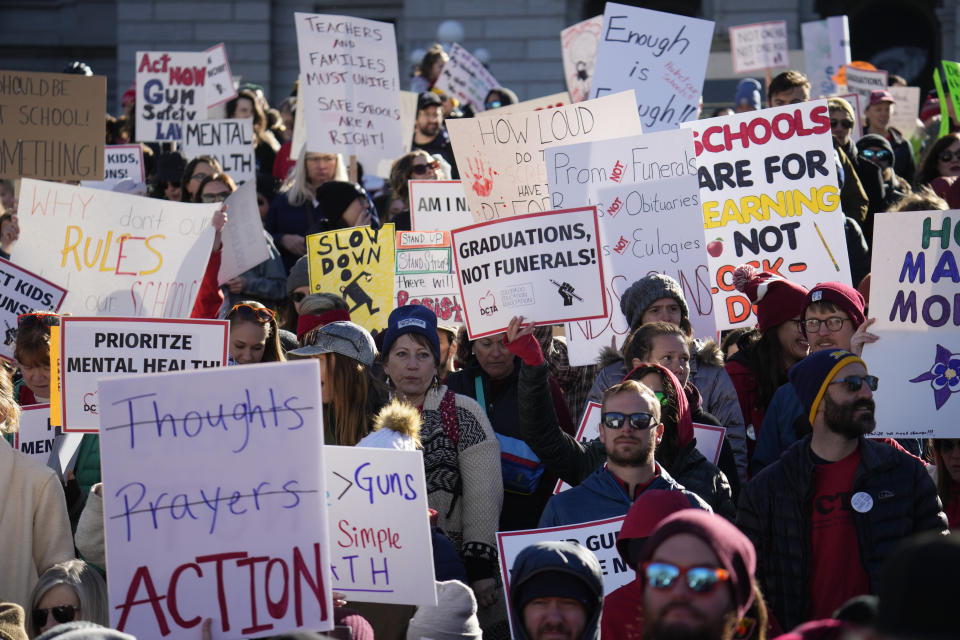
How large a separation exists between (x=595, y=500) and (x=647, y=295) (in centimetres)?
143

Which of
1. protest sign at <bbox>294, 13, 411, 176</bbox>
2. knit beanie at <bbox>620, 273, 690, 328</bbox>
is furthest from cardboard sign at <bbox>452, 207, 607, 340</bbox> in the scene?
protest sign at <bbox>294, 13, 411, 176</bbox>

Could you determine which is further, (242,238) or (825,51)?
(825,51)

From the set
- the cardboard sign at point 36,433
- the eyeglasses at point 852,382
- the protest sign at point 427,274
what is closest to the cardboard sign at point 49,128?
Answer: the protest sign at point 427,274

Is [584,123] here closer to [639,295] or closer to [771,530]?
[639,295]

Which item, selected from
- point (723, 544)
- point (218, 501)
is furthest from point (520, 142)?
point (723, 544)

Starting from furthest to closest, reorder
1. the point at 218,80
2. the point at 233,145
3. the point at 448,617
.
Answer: the point at 218,80
the point at 233,145
the point at 448,617

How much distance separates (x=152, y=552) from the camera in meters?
3.69

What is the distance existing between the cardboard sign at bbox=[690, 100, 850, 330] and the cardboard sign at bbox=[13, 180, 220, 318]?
2.51m

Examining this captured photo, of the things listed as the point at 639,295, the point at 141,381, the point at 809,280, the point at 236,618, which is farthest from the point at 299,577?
the point at 809,280

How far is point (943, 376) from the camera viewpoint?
5359 millimetres

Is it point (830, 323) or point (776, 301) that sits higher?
point (776, 301)

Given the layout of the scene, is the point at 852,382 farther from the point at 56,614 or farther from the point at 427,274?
the point at 427,274

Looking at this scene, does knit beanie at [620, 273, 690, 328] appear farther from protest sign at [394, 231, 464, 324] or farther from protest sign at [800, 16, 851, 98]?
protest sign at [800, 16, 851, 98]

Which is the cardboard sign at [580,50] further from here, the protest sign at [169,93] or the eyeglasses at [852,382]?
the eyeglasses at [852,382]
